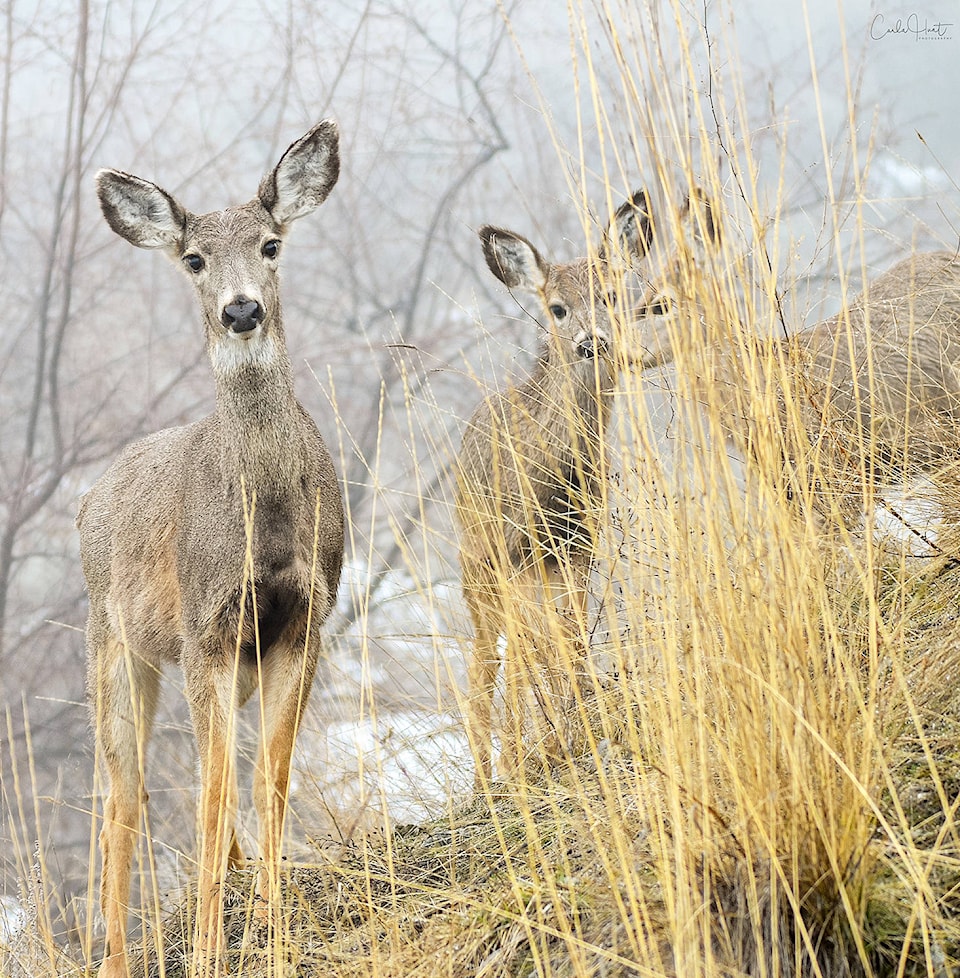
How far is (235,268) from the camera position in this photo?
13.0ft

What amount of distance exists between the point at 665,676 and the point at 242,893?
2.16 meters

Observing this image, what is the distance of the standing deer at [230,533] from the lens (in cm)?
385

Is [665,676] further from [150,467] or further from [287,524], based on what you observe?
[150,467]

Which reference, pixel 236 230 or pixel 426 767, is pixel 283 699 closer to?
pixel 426 767

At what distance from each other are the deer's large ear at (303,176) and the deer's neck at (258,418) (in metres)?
0.50

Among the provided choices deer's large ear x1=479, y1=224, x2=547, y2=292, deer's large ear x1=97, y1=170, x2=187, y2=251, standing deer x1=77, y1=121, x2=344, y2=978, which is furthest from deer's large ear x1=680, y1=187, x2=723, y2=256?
deer's large ear x1=479, y1=224, x2=547, y2=292

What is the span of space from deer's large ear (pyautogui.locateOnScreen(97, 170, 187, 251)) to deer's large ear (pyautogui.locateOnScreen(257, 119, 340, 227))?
0.29m

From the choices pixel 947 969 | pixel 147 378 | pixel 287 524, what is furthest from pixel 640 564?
pixel 147 378

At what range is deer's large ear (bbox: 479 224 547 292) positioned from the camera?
5376 millimetres

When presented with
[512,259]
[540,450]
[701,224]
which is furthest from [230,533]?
[512,259]

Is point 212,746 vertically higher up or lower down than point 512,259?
lower down

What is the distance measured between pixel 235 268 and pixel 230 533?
80 cm

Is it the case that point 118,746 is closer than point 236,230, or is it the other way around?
point 236,230

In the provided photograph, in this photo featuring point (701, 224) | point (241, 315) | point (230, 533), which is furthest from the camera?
point (230, 533)
